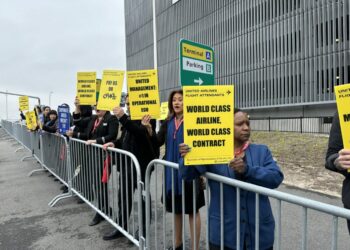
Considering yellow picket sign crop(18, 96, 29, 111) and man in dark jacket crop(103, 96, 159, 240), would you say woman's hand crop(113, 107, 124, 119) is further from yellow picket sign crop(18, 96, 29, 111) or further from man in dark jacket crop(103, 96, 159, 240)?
yellow picket sign crop(18, 96, 29, 111)

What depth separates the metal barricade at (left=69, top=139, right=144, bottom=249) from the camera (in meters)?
4.15

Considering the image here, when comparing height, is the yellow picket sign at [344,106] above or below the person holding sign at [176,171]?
above

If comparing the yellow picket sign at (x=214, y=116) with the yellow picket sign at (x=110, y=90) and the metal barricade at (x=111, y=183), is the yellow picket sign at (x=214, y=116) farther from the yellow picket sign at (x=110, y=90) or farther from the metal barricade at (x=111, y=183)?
the yellow picket sign at (x=110, y=90)

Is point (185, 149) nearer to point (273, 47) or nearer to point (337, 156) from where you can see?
point (337, 156)

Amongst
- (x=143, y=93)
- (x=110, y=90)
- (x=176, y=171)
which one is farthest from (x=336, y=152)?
(x=110, y=90)

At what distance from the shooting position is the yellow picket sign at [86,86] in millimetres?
5977

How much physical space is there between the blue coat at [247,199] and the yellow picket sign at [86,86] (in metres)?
3.85

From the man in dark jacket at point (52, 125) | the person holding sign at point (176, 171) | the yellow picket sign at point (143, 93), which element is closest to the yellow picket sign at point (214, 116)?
the person holding sign at point (176, 171)

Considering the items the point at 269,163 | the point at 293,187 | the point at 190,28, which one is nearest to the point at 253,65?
the point at 190,28

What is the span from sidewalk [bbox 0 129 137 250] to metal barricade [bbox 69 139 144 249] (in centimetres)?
29

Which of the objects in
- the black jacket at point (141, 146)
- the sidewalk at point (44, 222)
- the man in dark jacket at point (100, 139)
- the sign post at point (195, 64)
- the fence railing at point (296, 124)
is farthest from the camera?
the fence railing at point (296, 124)

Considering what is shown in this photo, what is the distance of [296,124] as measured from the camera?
26078 mm

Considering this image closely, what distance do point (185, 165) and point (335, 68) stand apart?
26.3 meters

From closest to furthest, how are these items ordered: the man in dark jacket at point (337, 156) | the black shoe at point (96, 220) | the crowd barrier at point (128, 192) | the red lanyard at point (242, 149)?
the crowd barrier at point (128, 192), the man in dark jacket at point (337, 156), the red lanyard at point (242, 149), the black shoe at point (96, 220)
